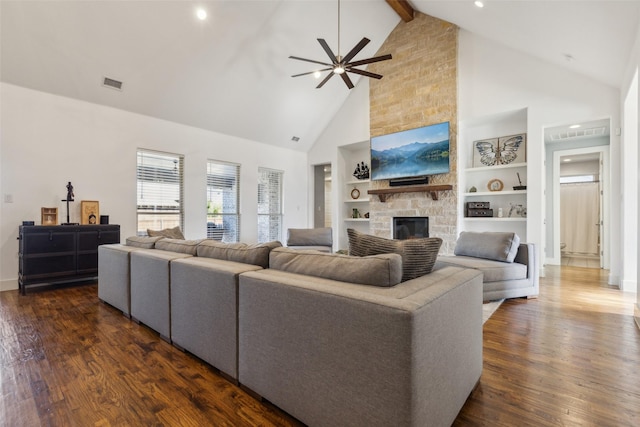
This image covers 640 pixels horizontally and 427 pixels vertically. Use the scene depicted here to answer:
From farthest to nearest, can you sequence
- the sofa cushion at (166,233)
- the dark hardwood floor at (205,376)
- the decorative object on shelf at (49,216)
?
the sofa cushion at (166,233), the decorative object on shelf at (49,216), the dark hardwood floor at (205,376)

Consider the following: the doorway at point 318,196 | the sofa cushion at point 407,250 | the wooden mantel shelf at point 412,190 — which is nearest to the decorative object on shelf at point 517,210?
the wooden mantel shelf at point 412,190

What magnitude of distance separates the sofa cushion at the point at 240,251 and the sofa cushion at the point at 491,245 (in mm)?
2920

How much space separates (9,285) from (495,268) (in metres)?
6.18

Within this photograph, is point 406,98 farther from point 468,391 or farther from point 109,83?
point 468,391

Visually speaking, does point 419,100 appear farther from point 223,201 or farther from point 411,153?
point 223,201

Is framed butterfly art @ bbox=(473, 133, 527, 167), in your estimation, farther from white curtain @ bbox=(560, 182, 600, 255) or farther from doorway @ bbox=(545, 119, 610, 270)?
white curtain @ bbox=(560, 182, 600, 255)

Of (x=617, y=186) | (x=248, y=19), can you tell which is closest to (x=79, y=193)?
(x=248, y=19)

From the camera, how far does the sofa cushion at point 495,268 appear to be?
3.38 metres

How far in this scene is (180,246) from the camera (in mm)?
2541

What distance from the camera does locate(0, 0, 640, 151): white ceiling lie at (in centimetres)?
349

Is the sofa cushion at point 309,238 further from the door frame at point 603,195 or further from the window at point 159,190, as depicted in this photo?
the door frame at point 603,195

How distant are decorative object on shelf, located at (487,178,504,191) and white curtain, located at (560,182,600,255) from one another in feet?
8.89

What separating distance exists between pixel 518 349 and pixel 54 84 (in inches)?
244

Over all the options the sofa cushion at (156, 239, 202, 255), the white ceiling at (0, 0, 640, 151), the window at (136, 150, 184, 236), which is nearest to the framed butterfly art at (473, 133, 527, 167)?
the white ceiling at (0, 0, 640, 151)
